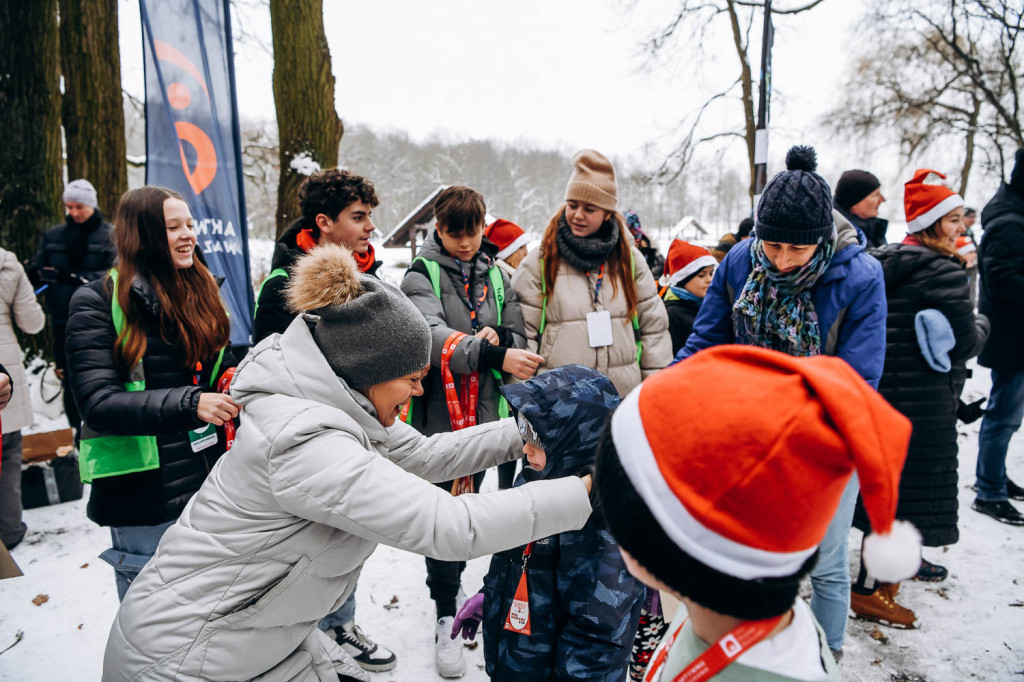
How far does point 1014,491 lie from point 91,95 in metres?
9.98

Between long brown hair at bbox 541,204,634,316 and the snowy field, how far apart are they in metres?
1.85

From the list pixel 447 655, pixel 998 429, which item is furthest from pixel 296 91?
pixel 998 429

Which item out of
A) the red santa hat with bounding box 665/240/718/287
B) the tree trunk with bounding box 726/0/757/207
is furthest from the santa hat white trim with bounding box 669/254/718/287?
the tree trunk with bounding box 726/0/757/207

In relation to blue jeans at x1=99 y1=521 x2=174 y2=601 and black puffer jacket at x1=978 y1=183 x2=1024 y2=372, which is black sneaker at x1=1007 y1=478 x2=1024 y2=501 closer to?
black puffer jacket at x1=978 y1=183 x2=1024 y2=372

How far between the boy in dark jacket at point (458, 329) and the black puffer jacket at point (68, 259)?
12.0 feet

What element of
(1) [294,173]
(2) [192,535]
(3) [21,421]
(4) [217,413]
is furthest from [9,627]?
(1) [294,173]

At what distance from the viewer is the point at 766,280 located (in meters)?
2.40

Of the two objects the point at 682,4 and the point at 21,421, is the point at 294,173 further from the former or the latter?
A: the point at 682,4

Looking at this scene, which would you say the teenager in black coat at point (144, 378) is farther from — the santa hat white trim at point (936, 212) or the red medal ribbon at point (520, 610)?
the santa hat white trim at point (936, 212)

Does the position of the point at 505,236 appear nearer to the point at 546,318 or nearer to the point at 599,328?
the point at 546,318

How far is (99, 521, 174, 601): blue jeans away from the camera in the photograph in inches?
85.7

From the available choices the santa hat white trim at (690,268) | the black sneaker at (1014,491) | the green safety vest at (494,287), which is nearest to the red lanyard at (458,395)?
the green safety vest at (494,287)

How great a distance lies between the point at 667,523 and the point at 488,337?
6.62 ft

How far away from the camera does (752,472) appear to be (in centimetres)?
80
